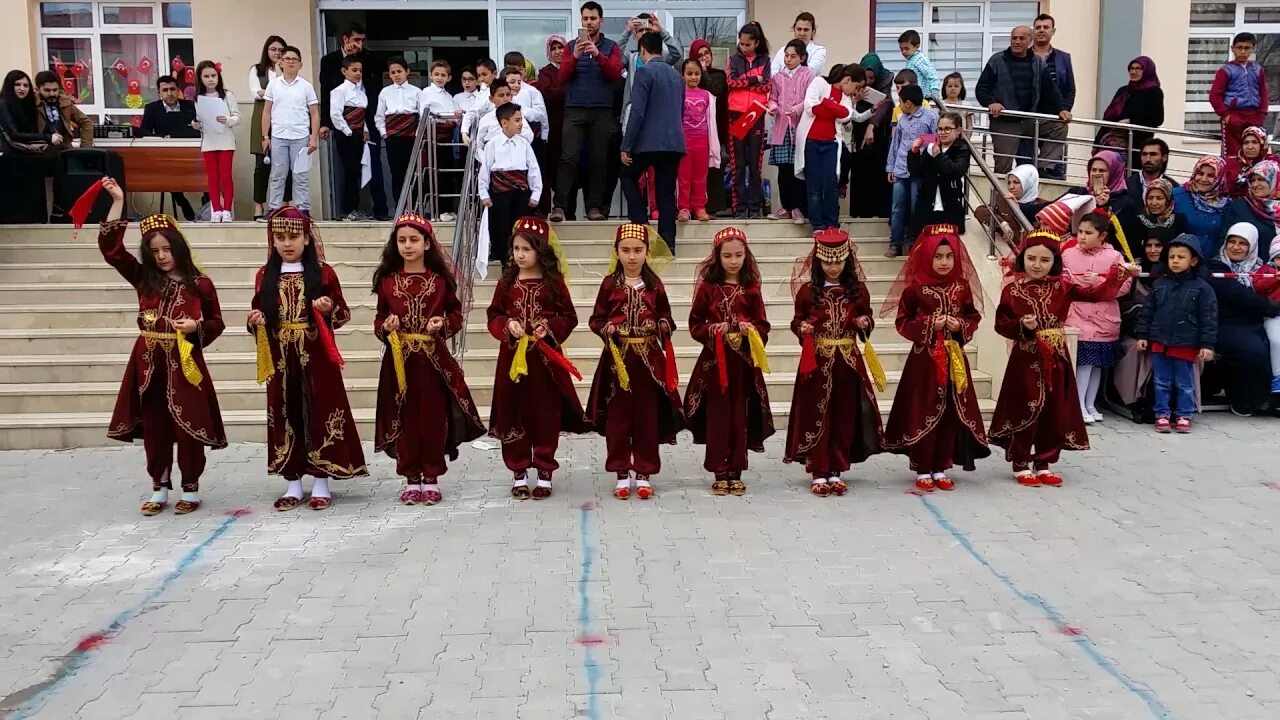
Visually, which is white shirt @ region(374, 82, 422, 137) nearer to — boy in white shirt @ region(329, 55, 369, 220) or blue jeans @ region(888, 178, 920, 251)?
boy in white shirt @ region(329, 55, 369, 220)

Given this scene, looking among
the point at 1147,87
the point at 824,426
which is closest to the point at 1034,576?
the point at 824,426

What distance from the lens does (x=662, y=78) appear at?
10.3m

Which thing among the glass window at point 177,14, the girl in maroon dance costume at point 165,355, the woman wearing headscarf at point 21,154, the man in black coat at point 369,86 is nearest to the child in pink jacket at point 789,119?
the man in black coat at point 369,86

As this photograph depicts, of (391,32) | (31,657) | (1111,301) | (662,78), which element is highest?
(391,32)

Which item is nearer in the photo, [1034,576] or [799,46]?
[1034,576]

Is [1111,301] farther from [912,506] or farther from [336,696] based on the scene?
[336,696]

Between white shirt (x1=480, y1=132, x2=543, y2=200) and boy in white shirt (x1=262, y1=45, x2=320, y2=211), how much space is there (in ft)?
7.42

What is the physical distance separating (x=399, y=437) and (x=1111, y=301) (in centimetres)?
543

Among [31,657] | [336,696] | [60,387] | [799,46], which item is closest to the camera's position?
[336,696]

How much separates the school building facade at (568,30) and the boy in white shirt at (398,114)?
234 centimetres

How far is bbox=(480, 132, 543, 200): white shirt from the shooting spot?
33.3 feet

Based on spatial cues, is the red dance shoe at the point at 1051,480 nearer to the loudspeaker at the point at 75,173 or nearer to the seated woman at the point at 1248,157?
the seated woman at the point at 1248,157

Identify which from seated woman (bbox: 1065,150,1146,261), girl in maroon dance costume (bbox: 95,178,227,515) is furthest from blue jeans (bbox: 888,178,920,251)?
girl in maroon dance costume (bbox: 95,178,227,515)

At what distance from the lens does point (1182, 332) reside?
8.91 m
